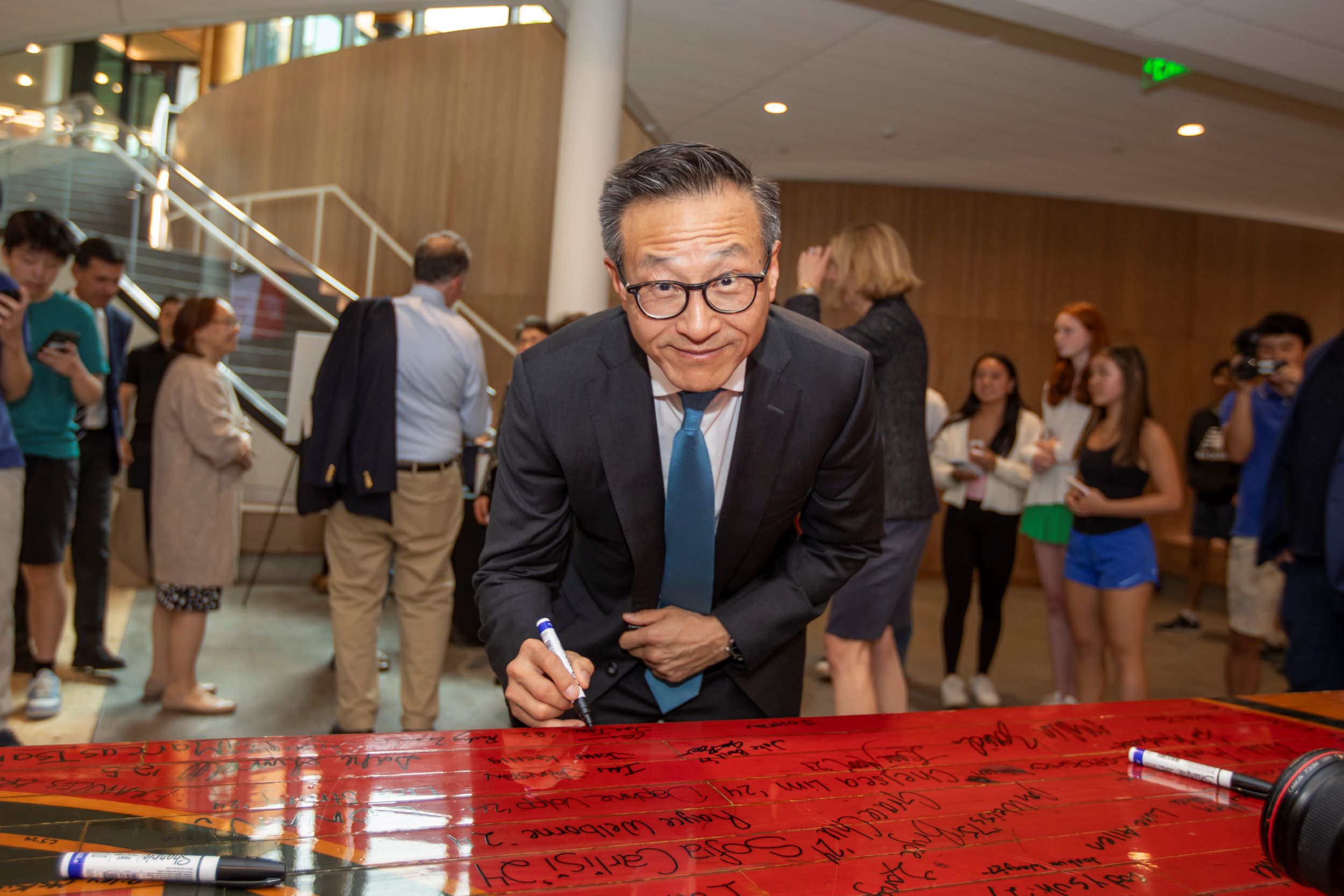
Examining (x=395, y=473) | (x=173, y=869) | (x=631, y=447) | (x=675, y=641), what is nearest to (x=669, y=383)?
(x=631, y=447)

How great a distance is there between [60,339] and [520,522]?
2696 mm

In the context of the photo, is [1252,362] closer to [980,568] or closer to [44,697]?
[980,568]

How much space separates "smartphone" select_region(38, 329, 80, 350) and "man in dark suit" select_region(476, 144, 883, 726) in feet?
8.56

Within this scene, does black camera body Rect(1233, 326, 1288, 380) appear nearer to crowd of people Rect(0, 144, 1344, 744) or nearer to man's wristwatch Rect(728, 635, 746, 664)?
crowd of people Rect(0, 144, 1344, 744)

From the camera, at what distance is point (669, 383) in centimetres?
145

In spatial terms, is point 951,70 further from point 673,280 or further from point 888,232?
point 673,280

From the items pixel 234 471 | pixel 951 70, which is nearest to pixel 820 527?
pixel 234 471

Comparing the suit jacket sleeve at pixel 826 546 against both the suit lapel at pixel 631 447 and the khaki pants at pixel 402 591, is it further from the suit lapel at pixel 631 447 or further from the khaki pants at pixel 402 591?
the khaki pants at pixel 402 591

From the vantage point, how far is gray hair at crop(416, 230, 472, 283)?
349 centimetres

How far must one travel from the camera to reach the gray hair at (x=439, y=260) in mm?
3490

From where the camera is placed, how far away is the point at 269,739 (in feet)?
3.79

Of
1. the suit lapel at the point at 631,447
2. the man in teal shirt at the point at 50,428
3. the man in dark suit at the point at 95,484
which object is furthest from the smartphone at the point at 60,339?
the suit lapel at the point at 631,447

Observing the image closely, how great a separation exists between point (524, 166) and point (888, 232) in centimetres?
646

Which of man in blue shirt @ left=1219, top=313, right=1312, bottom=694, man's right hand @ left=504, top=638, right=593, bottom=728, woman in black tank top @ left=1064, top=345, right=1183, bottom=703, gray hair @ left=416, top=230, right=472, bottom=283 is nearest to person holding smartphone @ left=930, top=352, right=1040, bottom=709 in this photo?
woman in black tank top @ left=1064, top=345, right=1183, bottom=703
